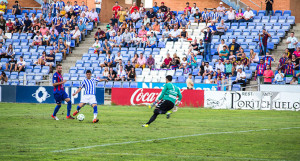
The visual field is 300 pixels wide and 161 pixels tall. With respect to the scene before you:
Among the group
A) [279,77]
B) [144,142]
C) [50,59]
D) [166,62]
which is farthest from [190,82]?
[144,142]

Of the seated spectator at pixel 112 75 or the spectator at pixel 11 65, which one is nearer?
the seated spectator at pixel 112 75

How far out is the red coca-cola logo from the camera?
1085 inches

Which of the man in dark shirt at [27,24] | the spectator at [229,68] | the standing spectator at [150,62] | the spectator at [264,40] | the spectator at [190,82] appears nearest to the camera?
the spectator at [190,82]

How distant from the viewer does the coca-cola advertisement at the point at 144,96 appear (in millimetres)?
27234

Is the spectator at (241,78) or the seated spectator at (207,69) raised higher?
the seated spectator at (207,69)

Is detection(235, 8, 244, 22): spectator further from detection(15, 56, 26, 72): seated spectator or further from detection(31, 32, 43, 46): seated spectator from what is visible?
detection(15, 56, 26, 72): seated spectator

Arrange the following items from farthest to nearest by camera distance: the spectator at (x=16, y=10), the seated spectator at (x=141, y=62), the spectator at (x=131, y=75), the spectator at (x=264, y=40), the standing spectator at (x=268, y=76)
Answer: the spectator at (x=16, y=10), the seated spectator at (x=141, y=62), the spectator at (x=131, y=75), the spectator at (x=264, y=40), the standing spectator at (x=268, y=76)

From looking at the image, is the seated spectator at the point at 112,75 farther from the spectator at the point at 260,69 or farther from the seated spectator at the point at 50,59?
the spectator at the point at 260,69

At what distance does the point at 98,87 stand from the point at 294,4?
1696 centimetres

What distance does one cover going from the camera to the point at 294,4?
3609 cm

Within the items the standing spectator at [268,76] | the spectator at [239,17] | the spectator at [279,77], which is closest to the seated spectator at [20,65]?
the spectator at [239,17]

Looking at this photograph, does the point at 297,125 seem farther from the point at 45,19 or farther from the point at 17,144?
the point at 45,19

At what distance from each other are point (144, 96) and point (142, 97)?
0.17 m

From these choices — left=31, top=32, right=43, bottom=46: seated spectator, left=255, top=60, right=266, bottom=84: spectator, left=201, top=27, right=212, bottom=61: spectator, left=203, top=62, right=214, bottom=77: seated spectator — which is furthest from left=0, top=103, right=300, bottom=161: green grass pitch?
left=31, top=32, right=43, bottom=46: seated spectator
